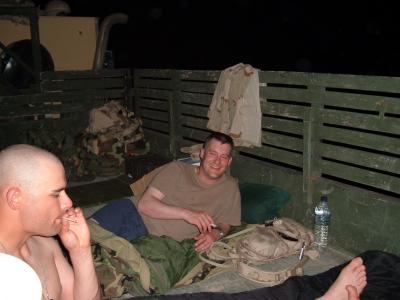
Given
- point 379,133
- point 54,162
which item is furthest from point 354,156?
point 54,162

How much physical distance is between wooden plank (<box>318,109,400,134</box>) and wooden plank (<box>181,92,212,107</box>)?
2.12 meters

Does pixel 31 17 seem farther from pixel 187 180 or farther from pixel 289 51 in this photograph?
pixel 289 51

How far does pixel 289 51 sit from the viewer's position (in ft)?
60.7

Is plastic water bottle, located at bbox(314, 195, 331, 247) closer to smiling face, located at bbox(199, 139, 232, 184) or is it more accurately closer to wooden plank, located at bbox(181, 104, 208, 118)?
smiling face, located at bbox(199, 139, 232, 184)

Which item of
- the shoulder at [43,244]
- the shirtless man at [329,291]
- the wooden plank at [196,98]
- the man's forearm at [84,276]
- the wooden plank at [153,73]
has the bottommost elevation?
the shirtless man at [329,291]

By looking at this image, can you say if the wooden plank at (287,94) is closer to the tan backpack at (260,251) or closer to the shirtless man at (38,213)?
the tan backpack at (260,251)

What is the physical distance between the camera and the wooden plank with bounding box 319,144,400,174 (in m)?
3.80

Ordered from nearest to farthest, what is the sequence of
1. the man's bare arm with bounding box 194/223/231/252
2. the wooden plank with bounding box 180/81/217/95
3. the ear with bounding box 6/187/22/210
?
the ear with bounding box 6/187/22/210 < the man's bare arm with bounding box 194/223/231/252 < the wooden plank with bounding box 180/81/217/95

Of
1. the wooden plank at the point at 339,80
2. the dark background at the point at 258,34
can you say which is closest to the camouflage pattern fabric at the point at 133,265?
the wooden plank at the point at 339,80

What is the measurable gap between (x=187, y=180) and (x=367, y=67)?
1336cm

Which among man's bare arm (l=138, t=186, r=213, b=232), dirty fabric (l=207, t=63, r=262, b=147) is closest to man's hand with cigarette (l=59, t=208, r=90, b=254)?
man's bare arm (l=138, t=186, r=213, b=232)

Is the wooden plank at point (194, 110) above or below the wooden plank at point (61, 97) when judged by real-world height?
below

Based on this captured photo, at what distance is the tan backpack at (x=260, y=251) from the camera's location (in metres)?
3.67

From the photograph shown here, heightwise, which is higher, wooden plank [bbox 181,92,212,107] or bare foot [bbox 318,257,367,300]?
wooden plank [bbox 181,92,212,107]
